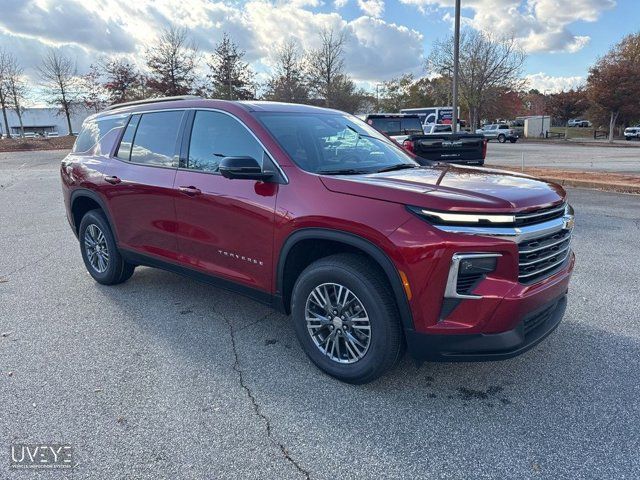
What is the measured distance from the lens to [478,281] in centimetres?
256

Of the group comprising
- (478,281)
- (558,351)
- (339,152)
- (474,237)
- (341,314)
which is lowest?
(558,351)

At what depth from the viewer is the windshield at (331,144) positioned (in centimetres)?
340

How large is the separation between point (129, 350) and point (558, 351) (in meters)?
3.25

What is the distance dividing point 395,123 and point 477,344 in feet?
44.1

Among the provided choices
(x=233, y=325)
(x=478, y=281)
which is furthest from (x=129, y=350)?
(x=478, y=281)

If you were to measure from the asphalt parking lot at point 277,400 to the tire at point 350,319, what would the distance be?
17cm

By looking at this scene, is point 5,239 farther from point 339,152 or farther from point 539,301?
point 539,301

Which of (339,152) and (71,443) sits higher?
(339,152)

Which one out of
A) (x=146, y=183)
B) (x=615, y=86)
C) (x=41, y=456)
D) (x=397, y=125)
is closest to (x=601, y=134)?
(x=615, y=86)

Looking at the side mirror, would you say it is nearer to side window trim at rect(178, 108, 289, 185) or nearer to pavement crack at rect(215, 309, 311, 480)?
side window trim at rect(178, 108, 289, 185)

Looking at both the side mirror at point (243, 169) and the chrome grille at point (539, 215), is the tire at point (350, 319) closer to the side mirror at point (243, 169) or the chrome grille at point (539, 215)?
the side mirror at point (243, 169)

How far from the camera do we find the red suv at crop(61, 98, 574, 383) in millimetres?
2568

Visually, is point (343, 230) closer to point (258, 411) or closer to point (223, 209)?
point (223, 209)

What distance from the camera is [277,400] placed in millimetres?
2955
